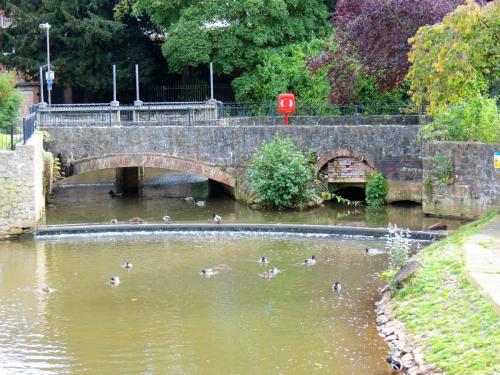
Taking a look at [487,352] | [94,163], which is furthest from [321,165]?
[487,352]

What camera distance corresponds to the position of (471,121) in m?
25.6

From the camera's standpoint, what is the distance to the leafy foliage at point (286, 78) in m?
36.2

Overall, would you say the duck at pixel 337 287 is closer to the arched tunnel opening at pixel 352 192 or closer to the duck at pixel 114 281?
the duck at pixel 114 281

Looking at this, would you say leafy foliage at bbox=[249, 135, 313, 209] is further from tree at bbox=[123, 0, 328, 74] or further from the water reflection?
tree at bbox=[123, 0, 328, 74]

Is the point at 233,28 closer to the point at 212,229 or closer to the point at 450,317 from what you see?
the point at 212,229

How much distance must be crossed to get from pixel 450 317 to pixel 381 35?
17.2 metres

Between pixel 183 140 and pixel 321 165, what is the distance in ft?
13.7

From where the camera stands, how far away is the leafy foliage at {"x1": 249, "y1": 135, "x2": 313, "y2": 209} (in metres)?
27.8

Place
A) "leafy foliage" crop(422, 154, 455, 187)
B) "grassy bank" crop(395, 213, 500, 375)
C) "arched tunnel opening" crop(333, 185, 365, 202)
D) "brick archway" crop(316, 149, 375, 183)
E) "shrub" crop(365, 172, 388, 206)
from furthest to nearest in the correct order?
1. "arched tunnel opening" crop(333, 185, 365, 202)
2. "brick archway" crop(316, 149, 375, 183)
3. "shrub" crop(365, 172, 388, 206)
4. "leafy foliage" crop(422, 154, 455, 187)
5. "grassy bank" crop(395, 213, 500, 375)

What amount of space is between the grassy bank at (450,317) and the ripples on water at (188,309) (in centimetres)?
73

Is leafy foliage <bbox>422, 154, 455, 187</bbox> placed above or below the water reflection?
above

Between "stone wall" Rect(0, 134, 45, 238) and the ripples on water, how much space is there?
111cm

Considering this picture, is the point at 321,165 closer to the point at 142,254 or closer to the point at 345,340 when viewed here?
the point at 142,254

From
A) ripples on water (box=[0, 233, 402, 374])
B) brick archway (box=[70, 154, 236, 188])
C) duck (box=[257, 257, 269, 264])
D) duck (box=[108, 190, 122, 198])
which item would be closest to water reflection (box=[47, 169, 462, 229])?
duck (box=[108, 190, 122, 198])
